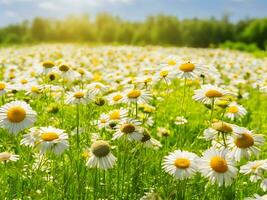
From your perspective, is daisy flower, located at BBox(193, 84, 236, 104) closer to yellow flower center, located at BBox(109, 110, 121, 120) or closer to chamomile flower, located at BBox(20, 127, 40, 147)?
yellow flower center, located at BBox(109, 110, 121, 120)

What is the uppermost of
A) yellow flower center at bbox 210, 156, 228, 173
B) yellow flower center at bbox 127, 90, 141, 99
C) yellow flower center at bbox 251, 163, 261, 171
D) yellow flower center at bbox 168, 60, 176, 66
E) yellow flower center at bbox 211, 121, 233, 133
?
yellow flower center at bbox 168, 60, 176, 66

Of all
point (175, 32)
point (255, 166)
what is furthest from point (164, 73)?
point (175, 32)

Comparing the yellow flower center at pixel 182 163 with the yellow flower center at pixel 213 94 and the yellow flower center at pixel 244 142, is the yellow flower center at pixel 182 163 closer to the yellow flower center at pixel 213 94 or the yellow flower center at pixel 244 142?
the yellow flower center at pixel 244 142

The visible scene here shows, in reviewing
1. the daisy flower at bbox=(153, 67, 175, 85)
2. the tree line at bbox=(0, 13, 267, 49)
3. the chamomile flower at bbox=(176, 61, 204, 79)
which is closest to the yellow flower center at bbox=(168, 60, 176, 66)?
the daisy flower at bbox=(153, 67, 175, 85)

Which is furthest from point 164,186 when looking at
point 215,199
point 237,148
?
point 237,148

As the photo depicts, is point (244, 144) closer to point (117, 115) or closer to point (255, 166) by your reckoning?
point (255, 166)

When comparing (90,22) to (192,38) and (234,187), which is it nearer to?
(192,38)
